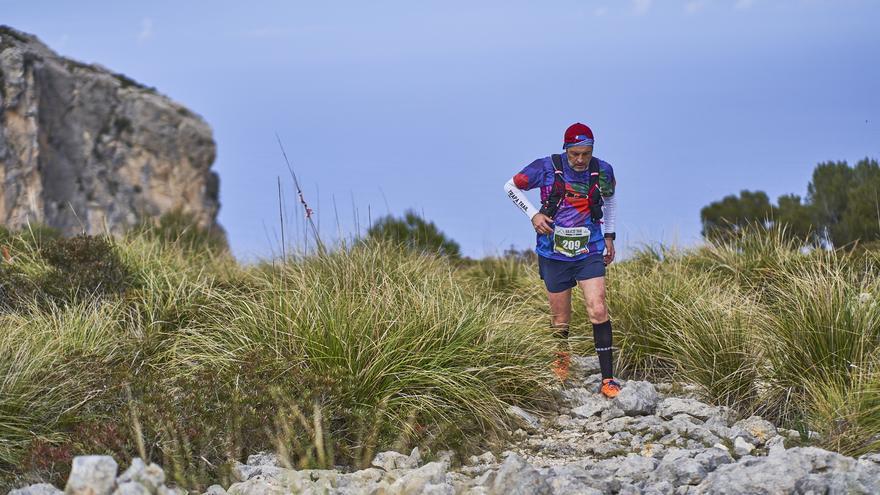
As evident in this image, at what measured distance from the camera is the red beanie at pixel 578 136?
23.8 feet

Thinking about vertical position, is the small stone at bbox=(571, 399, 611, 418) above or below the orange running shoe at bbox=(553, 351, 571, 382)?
below

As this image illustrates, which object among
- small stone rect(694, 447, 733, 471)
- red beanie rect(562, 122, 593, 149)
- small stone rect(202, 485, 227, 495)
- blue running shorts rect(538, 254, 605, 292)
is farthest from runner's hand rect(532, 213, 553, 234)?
small stone rect(202, 485, 227, 495)

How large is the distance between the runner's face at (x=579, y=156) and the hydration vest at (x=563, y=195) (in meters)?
0.12

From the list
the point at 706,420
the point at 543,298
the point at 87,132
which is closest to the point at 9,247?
the point at 543,298

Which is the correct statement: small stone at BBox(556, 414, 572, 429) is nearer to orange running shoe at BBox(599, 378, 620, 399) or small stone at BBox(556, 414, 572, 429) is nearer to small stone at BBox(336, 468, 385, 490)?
orange running shoe at BBox(599, 378, 620, 399)

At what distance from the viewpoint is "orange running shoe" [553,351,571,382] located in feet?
25.3

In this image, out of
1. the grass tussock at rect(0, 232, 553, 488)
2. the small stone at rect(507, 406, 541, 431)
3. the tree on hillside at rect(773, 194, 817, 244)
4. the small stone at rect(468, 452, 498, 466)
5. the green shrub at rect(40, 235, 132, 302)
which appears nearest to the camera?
the grass tussock at rect(0, 232, 553, 488)

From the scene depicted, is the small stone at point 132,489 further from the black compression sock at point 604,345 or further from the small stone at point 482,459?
the black compression sock at point 604,345

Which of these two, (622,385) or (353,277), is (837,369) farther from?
(353,277)

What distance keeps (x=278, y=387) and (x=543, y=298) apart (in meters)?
4.44

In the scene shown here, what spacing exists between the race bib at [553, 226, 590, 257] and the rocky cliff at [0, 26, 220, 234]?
2086cm

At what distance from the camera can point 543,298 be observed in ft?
33.0

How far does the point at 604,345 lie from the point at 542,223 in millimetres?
1027

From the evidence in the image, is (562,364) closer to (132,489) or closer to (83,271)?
(132,489)
